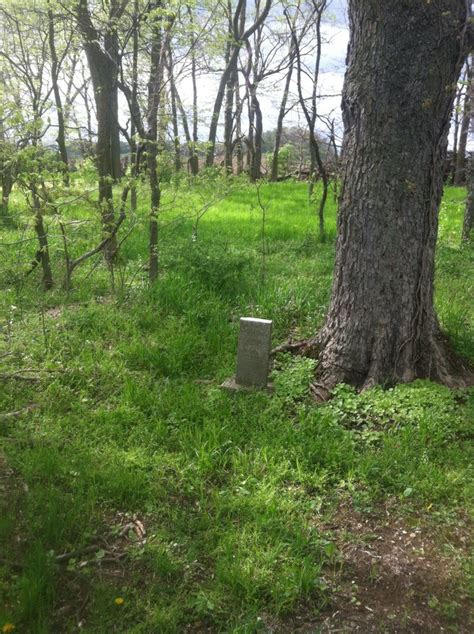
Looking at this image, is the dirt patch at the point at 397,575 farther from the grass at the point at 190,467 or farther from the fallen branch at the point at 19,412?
the fallen branch at the point at 19,412

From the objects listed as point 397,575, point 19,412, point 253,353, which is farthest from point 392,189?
point 19,412

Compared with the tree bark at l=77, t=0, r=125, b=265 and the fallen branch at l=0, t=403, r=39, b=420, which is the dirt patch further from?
the tree bark at l=77, t=0, r=125, b=265

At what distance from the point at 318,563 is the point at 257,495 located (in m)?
0.53

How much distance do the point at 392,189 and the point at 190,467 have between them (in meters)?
2.43

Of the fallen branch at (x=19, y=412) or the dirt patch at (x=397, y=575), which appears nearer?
the dirt patch at (x=397, y=575)

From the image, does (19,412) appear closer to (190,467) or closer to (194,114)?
(190,467)

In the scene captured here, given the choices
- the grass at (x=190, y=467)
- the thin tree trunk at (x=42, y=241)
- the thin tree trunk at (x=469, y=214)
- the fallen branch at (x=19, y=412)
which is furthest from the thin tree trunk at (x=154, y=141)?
the thin tree trunk at (x=469, y=214)

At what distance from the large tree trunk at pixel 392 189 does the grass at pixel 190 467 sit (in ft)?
1.17

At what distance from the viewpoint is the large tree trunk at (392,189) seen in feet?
11.3

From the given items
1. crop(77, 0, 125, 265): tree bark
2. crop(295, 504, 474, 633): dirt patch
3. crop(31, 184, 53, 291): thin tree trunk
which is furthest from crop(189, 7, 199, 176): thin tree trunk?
crop(295, 504, 474, 633): dirt patch

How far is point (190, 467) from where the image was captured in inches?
123

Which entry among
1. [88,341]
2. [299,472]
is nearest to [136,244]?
[88,341]

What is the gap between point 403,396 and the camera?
357cm

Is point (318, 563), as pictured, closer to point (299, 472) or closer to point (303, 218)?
point (299, 472)
